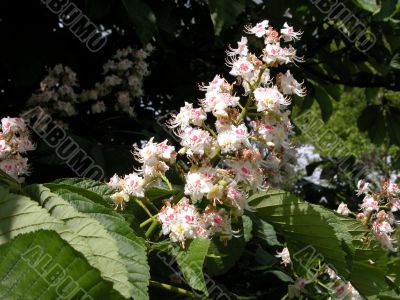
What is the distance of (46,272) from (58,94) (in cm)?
184

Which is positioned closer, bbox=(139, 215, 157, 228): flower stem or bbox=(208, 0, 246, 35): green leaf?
bbox=(139, 215, 157, 228): flower stem

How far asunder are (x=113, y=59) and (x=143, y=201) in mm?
1433

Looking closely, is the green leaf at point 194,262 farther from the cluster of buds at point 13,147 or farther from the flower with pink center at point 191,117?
the cluster of buds at point 13,147

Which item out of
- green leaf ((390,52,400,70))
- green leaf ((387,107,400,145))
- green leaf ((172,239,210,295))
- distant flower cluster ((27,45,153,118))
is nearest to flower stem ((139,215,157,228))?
green leaf ((172,239,210,295))

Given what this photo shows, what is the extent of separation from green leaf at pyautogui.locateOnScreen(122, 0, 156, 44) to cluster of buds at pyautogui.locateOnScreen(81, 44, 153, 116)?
0.68 m

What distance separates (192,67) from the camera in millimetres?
2975

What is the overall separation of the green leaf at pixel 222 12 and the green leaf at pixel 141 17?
0.19m

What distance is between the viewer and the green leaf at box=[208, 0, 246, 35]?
1841mm

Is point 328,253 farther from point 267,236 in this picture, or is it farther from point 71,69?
point 71,69

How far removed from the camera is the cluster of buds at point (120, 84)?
8.27ft

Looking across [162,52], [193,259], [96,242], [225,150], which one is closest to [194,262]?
[193,259]

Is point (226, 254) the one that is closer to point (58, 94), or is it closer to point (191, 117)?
point (191, 117)

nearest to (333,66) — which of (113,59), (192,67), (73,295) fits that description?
(192,67)

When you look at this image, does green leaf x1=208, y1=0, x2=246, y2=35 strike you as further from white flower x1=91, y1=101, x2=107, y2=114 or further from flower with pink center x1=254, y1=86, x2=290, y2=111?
white flower x1=91, y1=101, x2=107, y2=114
